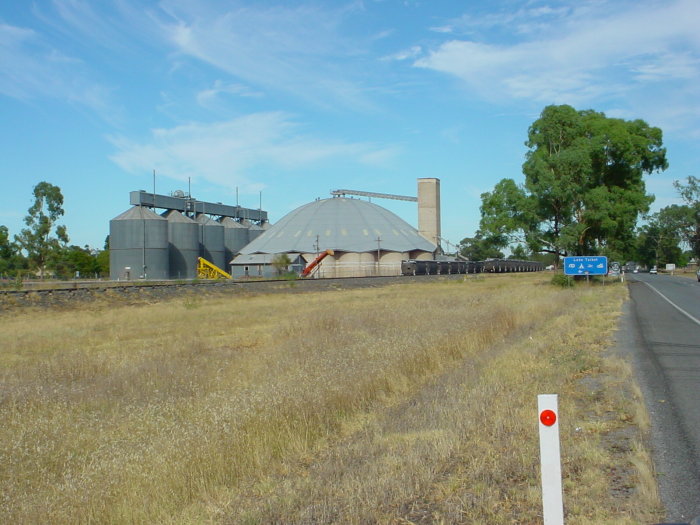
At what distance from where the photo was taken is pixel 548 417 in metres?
4.38

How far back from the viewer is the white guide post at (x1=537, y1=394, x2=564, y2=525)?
438cm

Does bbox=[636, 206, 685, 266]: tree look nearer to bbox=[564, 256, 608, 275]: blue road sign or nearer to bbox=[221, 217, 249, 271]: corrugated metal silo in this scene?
bbox=[221, 217, 249, 271]: corrugated metal silo

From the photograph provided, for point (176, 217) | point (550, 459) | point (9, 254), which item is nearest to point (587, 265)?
point (550, 459)

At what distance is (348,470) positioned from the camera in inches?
257

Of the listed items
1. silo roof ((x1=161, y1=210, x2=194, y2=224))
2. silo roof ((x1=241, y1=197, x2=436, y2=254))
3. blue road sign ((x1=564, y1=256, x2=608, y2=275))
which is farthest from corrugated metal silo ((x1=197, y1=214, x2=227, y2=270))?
blue road sign ((x1=564, y1=256, x2=608, y2=275))

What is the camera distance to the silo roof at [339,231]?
124500 millimetres

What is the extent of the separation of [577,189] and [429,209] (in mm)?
97161

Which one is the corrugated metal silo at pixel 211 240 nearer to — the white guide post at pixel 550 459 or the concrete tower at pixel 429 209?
the concrete tower at pixel 429 209

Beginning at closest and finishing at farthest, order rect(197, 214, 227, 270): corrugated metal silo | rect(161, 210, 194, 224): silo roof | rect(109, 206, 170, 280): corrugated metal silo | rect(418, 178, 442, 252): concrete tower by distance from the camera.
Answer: rect(109, 206, 170, 280): corrugated metal silo, rect(161, 210, 194, 224): silo roof, rect(197, 214, 227, 270): corrugated metal silo, rect(418, 178, 442, 252): concrete tower

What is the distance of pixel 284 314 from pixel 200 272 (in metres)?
77.6

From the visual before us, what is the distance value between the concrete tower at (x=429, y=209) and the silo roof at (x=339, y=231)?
555 centimetres

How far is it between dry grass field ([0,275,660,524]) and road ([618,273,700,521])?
0.22m

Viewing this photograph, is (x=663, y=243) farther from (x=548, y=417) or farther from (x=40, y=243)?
(x=548, y=417)

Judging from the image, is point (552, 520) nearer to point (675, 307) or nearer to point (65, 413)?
point (65, 413)
